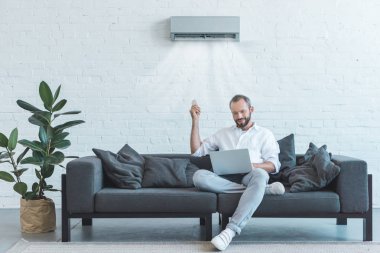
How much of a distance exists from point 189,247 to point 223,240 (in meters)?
→ 0.27

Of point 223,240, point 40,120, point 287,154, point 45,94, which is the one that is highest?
point 45,94

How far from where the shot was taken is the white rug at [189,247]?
4.16 meters

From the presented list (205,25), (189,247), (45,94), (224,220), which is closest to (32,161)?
(45,94)

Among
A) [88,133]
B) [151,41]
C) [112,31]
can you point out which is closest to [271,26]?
[151,41]

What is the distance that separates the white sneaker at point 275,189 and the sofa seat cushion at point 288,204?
0.03 meters

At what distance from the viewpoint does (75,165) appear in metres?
4.47

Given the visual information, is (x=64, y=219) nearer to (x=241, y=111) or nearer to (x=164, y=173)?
(x=164, y=173)

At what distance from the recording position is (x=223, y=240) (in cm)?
413

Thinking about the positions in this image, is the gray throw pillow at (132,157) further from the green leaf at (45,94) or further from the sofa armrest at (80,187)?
the green leaf at (45,94)

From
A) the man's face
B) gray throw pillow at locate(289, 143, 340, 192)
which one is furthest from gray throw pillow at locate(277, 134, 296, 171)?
the man's face

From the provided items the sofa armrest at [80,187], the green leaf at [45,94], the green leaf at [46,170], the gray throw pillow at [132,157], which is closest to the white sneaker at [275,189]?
the gray throw pillow at [132,157]

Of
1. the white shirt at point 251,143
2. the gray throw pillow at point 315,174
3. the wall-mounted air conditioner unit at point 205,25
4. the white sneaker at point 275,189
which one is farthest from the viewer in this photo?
the wall-mounted air conditioner unit at point 205,25

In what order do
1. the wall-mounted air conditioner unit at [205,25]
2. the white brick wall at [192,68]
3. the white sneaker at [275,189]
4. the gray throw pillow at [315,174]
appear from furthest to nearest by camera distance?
the white brick wall at [192,68] < the wall-mounted air conditioner unit at [205,25] < the gray throw pillow at [315,174] < the white sneaker at [275,189]

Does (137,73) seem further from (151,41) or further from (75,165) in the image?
(75,165)
